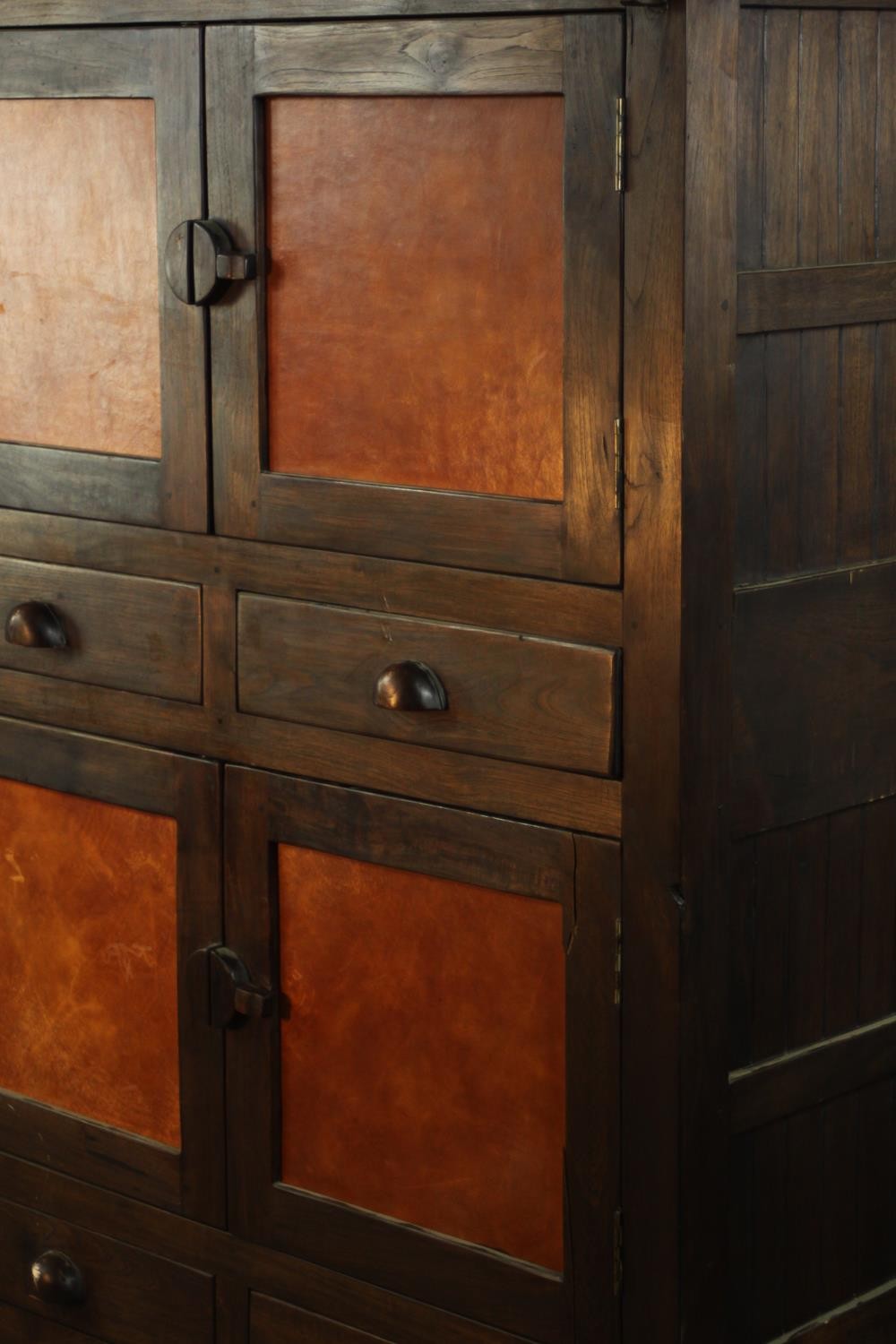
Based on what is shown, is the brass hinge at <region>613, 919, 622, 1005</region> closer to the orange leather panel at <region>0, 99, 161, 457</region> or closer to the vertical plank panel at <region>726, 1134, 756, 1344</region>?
the vertical plank panel at <region>726, 1134, 756, 1344</region>

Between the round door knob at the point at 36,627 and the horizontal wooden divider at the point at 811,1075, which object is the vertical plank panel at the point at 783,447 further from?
the round door knob at the point at 36,627

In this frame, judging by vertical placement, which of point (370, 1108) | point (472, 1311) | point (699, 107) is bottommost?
point (472, 1311)

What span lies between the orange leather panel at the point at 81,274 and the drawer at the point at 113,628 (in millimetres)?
143

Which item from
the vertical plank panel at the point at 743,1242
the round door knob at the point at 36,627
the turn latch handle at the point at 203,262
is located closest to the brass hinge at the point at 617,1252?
the vertical plank panel at the point at 743,1242

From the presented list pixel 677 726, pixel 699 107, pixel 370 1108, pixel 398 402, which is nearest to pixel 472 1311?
pixel 370 1108

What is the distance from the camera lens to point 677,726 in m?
1.75

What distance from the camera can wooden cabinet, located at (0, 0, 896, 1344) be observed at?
1.75m

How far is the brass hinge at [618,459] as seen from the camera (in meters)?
1.74

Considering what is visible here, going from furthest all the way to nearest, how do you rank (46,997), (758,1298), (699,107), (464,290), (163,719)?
(46,997) < (163,719) < (758,1298) < (464,290) < (699,107)

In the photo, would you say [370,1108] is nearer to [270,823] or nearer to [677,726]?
[270,823]

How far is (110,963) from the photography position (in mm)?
2248

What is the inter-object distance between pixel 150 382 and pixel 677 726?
0.70 metres

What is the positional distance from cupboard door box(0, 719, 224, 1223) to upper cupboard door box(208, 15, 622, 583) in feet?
1.17

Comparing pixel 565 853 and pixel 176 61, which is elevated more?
pixel 176 61
